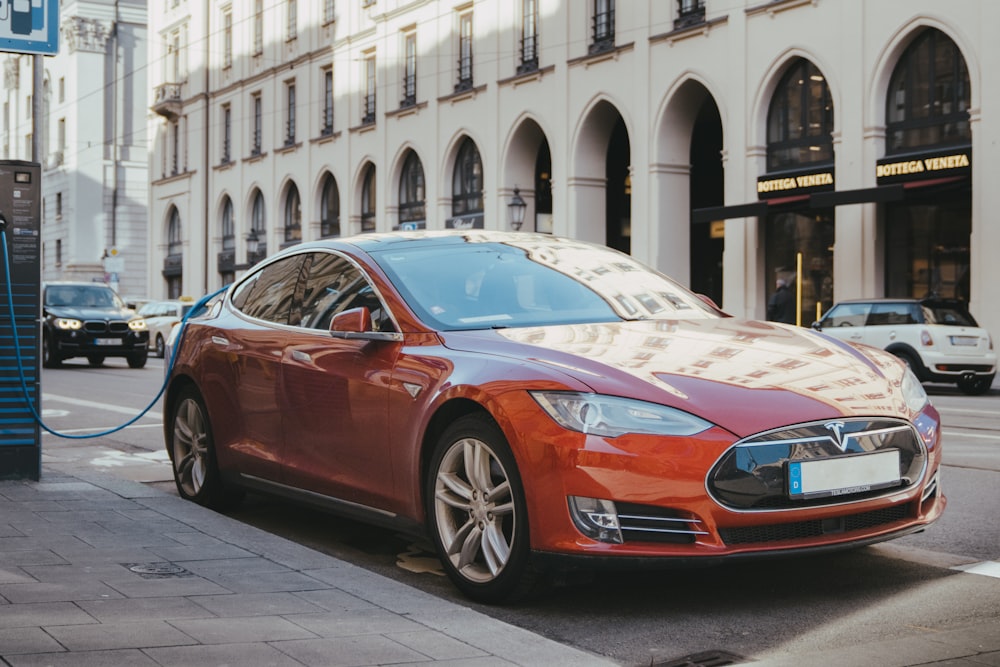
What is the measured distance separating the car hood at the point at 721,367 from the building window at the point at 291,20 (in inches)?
1737

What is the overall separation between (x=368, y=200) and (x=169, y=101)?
17.8 metres

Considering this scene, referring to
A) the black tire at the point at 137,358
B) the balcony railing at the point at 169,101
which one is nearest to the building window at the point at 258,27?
the balcony railing at the point at 169,101

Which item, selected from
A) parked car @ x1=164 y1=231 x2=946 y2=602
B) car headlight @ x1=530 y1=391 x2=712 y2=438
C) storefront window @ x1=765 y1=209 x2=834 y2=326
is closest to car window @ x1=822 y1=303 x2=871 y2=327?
storefront window @ x1=765 y1=209 x2=834 y2=326

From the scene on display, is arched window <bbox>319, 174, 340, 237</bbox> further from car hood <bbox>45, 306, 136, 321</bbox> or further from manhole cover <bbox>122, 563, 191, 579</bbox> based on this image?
manhole cover <bbox>122, 563, 191, 579</bbox>

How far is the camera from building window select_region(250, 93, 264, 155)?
50594 mm

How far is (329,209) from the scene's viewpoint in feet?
152

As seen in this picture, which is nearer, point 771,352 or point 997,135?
point 771,352

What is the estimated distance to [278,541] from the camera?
591 centimetres

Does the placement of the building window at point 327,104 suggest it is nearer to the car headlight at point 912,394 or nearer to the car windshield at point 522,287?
the car windshield at point 522,287

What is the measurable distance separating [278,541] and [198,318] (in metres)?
2.19

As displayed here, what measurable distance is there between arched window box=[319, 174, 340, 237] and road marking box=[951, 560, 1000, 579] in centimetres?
4105

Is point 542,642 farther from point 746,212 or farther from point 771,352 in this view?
point 746,212

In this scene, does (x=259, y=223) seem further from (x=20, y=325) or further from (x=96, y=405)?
(x=20, y=325)

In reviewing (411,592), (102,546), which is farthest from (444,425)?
(102,546)
